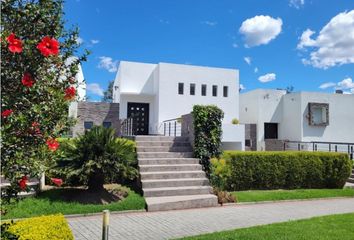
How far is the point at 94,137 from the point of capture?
10.6 metres

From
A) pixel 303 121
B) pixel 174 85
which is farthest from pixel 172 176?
pixel 303 121

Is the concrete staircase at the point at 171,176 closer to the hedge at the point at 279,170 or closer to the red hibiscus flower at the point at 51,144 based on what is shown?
the hedge at the point at 279,170

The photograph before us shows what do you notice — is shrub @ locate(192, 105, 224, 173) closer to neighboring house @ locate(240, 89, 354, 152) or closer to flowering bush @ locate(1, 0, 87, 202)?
flowering bush @ locate(1, 0, 87, 202)

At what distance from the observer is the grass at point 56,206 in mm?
8911

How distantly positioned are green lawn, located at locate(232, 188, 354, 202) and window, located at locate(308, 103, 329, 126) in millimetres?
15473

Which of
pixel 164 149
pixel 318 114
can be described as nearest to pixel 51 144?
pixel 164 149

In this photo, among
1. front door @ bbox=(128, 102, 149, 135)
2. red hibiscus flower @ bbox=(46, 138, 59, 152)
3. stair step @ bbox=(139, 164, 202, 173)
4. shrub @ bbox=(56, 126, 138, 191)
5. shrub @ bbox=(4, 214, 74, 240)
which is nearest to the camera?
red hibiscus flower @ bbox=(46, 138, 59, 152)

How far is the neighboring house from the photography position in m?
28.6

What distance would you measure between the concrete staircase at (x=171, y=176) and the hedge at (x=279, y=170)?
0.89 m

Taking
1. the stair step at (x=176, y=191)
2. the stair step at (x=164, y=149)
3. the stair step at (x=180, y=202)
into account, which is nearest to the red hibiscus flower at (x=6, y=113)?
the stair step at (x=180, y=202)

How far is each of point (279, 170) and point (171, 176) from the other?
469 centimetres

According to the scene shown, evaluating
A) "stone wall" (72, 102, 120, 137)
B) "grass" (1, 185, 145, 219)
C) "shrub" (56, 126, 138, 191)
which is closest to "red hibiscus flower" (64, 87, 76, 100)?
"grass" (1, 185, 145, 219)

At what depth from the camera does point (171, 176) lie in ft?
39.6

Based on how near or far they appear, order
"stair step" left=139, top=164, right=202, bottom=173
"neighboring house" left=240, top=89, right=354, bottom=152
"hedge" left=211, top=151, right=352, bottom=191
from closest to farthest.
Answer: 1. "stair step" left=139, top=164, right=202, bottom=173
2. "hedge" left=211, top=151, right=352, bottom=191
3. "neighboring house" left=240, top=89, right=354, bottom=152
